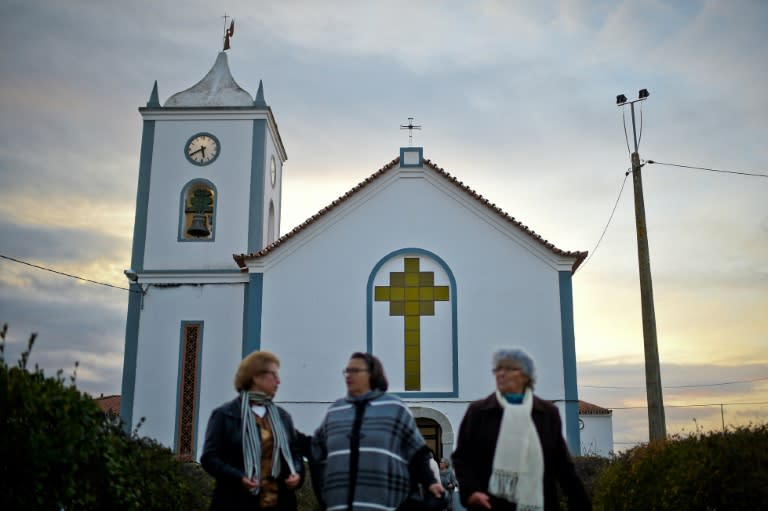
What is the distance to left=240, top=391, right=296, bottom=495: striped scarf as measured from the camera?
5215mm

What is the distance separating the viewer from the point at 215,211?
70.5ft


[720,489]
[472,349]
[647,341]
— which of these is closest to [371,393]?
[720,489]

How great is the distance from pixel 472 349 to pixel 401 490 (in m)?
13.7

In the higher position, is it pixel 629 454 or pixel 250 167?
pixel 250 167

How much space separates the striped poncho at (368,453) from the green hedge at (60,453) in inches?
52.4

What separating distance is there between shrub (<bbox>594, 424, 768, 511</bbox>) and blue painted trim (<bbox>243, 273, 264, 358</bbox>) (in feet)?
39.8

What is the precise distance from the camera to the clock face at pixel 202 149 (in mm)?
21828

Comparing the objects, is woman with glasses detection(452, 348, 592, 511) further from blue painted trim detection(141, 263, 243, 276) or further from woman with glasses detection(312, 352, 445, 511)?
blue painted trim detection(141, 263, 243, 276)

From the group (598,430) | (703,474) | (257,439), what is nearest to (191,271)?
(257,439)

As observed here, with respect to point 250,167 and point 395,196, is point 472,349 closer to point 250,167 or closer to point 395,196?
point 395,196

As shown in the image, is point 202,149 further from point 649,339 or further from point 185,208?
point 649,339

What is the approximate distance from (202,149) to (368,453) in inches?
710

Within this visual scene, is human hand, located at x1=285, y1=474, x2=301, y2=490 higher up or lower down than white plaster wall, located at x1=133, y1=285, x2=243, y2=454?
lower down

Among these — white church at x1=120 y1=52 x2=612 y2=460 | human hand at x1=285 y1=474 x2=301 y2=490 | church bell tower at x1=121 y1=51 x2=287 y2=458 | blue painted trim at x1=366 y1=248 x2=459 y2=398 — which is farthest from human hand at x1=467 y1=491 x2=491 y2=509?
church bell tower at x1=121 y1=51 x2=287 y2=458
